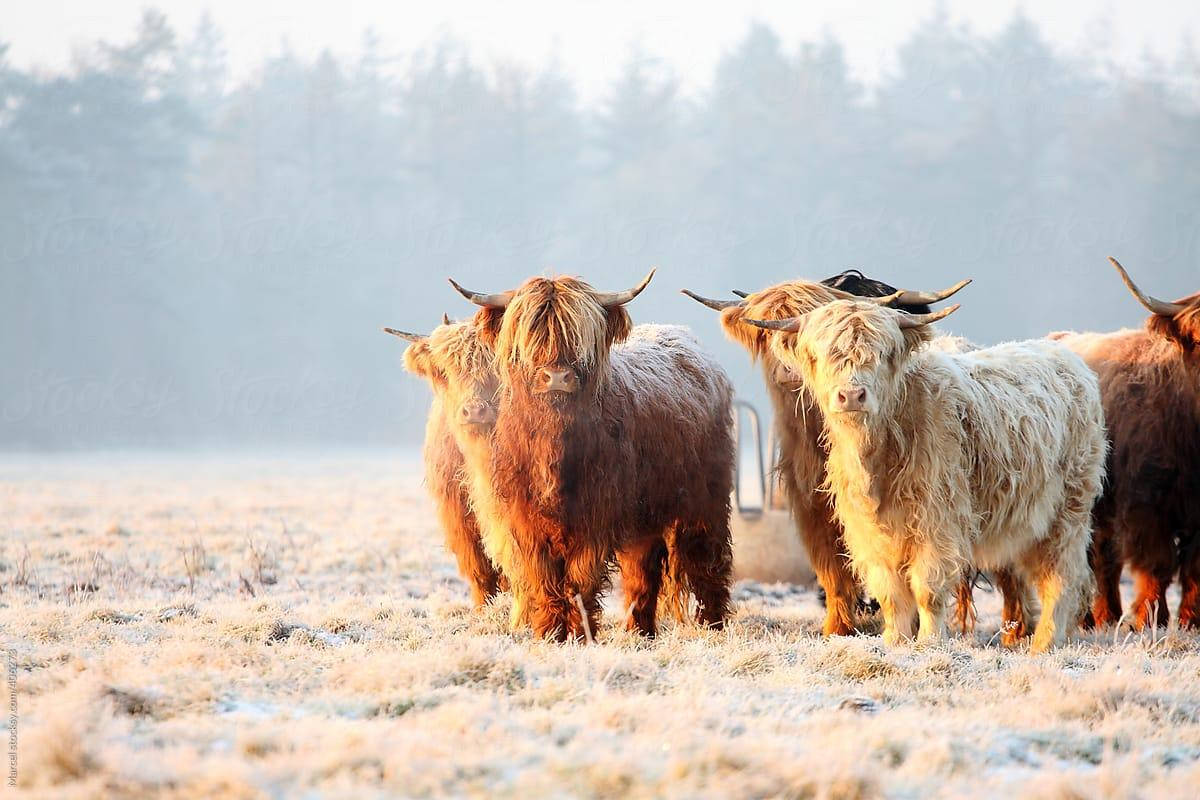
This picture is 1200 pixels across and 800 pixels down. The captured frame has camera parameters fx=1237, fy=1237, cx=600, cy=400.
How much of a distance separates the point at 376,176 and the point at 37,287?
1490 cm

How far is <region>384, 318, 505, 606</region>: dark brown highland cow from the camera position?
6.52 metres

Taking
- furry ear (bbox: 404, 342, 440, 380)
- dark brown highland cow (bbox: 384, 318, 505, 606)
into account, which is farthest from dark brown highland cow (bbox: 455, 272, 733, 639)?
furry ear (bbox: 404, 342, 440, 380)

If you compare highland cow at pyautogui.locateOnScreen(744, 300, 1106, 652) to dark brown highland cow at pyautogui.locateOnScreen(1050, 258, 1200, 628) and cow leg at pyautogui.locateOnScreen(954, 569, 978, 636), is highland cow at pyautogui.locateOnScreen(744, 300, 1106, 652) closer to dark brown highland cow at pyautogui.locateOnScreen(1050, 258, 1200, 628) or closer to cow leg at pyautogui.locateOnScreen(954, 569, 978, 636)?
cow leg at pyautogui.locateOnScreen(954, 569, 978, 636)

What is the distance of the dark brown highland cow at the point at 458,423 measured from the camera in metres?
6.52

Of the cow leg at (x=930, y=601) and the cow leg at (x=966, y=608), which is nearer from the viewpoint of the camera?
the cow leg at (x=930, y=601)

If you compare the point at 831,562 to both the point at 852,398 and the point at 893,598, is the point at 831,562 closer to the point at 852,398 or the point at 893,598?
the point at 893,598

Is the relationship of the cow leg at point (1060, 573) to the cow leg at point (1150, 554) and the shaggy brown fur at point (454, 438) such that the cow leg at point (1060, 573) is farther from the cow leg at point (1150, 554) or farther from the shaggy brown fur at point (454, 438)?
the shaggy brown fur at point (454, 438)

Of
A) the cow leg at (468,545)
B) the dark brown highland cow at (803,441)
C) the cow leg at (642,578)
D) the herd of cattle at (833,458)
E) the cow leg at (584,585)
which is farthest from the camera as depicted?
the cow leg at (468,545)

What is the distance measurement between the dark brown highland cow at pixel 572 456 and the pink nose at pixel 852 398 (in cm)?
102

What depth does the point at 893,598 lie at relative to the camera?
223 inches

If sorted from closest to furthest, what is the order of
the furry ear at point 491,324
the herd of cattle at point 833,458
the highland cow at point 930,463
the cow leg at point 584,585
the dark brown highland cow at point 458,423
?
the highland cow at point 930,463 → the herd of cattle at point 833,458 → the cow leg at point 584,585 → the furry ear at point 491,324 → the dark brown highland cow at point 458,423

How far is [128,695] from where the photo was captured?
3777 millimetres

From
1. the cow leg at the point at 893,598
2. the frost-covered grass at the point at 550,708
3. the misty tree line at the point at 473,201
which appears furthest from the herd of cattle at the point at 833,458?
the misty tree line at the point at 473,201

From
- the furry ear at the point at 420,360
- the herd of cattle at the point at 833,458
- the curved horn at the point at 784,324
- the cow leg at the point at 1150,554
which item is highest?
the curved horn at the point at 784,324
